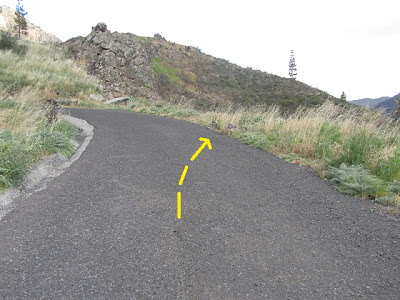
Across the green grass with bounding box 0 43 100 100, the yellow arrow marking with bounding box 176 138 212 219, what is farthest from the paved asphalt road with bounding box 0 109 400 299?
the green grass with bounding box 0 43 100 100

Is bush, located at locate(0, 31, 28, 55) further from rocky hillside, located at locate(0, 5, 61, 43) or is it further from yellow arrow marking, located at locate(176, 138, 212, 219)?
rocky hillside, located at locate(0, 5, 61, 43)

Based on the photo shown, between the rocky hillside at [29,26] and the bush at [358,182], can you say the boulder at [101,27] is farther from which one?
the rocky hillside at [29,26]

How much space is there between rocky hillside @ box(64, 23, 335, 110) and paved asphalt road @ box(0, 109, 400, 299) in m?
16.8

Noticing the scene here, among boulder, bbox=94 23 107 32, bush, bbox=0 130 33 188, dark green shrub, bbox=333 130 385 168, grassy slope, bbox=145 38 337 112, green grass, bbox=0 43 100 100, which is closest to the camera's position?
bush, bbox=0 130 33 188

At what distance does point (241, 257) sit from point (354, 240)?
1314mm

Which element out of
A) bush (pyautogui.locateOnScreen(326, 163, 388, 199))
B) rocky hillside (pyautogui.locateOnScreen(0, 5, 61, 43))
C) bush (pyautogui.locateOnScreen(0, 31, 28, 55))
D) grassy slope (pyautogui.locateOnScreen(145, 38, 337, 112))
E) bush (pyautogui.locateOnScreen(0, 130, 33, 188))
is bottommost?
bush (pyautogui.locateOnScreen(0, 130, 33, 188))

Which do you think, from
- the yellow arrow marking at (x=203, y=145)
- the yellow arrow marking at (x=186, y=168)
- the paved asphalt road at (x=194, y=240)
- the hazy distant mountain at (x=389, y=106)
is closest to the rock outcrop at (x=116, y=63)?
the yellow arrow marking at (x=203, y=145)

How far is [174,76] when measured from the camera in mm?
42344

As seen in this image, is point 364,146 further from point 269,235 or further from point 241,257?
point 241,257

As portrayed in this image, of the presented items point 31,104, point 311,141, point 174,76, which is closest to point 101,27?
point 174,76

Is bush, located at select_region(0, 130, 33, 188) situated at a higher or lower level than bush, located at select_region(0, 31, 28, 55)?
lower

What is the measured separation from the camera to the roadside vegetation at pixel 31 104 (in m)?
4.14

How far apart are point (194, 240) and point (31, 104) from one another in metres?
9.07

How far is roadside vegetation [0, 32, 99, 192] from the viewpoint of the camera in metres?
Result: 4.14
